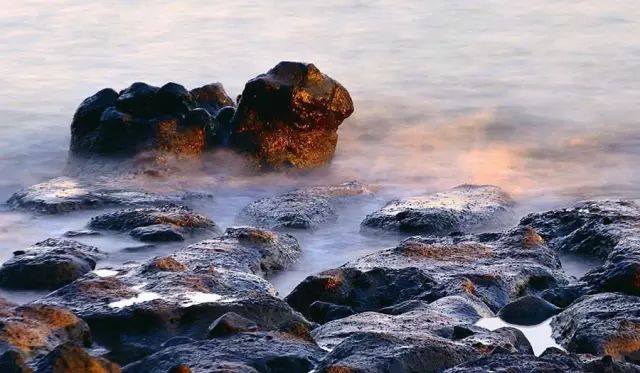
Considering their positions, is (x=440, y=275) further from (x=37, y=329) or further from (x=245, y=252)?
(x=37, y=329)

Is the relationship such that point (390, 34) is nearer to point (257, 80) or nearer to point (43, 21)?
point (43, 21)

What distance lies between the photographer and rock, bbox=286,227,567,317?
518 cm

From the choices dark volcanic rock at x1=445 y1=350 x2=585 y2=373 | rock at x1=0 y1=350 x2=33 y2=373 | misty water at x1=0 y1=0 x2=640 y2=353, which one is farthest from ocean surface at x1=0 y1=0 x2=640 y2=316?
dark volcanic rock at x1=445 y1=350 x2=585 y2=373

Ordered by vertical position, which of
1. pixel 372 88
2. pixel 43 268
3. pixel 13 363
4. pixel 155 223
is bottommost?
pixel 372 88

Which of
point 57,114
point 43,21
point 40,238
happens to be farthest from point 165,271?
point 43,21

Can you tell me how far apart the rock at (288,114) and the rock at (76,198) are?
3.90ft

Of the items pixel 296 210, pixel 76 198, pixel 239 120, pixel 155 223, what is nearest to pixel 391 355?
pixel 155 223

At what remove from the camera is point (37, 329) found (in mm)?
4152

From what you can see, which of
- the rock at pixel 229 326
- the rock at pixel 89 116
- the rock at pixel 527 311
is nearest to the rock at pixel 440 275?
the rock at pixel 527 311

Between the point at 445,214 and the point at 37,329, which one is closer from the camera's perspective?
the point at 37,329

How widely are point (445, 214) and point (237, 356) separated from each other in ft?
10.4

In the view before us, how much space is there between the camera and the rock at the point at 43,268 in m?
5.44

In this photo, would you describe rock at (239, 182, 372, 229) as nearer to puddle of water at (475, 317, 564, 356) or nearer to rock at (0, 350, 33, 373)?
puddle of water at (475, 317, 564, 356)

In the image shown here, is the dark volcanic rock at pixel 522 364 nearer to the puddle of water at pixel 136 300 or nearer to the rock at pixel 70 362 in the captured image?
the rock at pixel 70 362
